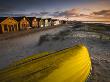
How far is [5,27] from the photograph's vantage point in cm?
2841

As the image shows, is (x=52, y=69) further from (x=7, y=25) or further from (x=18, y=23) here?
(x=18, y=23)

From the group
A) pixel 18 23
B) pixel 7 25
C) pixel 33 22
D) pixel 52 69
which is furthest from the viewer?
pixel 33 22

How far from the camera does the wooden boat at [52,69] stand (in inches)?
177

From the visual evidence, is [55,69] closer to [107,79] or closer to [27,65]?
[27,65]

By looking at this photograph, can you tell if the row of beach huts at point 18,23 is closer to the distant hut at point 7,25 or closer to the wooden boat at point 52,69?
the distant hut at point 7,25

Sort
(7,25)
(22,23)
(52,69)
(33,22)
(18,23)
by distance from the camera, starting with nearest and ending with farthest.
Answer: (52,69) → (7,25) → (18,23) → (22,23) → (33,22)

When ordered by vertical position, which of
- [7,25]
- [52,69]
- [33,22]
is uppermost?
[33,22]

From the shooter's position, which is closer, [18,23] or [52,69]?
[52,69]

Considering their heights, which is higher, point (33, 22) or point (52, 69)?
point (33, 22)

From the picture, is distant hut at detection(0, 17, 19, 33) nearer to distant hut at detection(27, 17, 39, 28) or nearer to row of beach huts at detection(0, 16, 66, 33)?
row of beach huts at detection(0, 16, 66, 33)

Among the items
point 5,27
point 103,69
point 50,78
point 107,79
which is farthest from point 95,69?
point 5,27

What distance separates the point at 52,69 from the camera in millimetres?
5016

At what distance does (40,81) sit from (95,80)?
5.08 metres

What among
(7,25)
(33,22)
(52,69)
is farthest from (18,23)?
(52,69)
